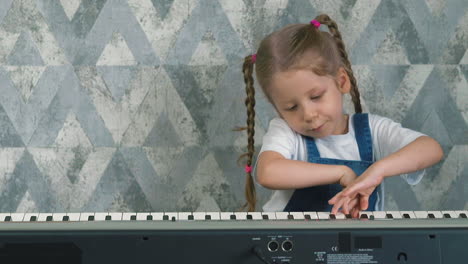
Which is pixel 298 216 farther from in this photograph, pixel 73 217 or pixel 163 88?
pixel 163 88

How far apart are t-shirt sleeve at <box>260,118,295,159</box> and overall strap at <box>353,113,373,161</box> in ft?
0.57

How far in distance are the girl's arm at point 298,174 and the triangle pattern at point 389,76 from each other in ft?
1.95

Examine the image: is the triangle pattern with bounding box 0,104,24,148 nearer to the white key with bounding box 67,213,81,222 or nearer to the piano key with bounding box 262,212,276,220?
the white key with bounding box 67,213,81,222

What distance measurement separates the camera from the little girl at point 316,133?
59.7 inches

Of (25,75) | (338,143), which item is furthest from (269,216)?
(25,75)

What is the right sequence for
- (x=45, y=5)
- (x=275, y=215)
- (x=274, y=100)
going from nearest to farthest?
(x=275, y=215)
(x=274, y=100)
(x=45, y=5)

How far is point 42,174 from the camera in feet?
6.75

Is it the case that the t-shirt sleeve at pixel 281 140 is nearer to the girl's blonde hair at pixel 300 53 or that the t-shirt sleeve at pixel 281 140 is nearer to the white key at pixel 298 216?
the girl's blonde hair at pixel 300 53

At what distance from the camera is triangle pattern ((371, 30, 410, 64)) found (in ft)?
6.69

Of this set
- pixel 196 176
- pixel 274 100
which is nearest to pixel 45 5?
pixel 196 176

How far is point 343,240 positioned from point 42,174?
131cm

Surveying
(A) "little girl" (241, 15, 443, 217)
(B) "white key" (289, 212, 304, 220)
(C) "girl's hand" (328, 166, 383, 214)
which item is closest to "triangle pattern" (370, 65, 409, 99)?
(A) "little girl" (241, 15, 443, 217)

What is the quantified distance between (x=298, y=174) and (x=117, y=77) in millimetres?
743

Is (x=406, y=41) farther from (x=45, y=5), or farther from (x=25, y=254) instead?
(x=25, y=254)
